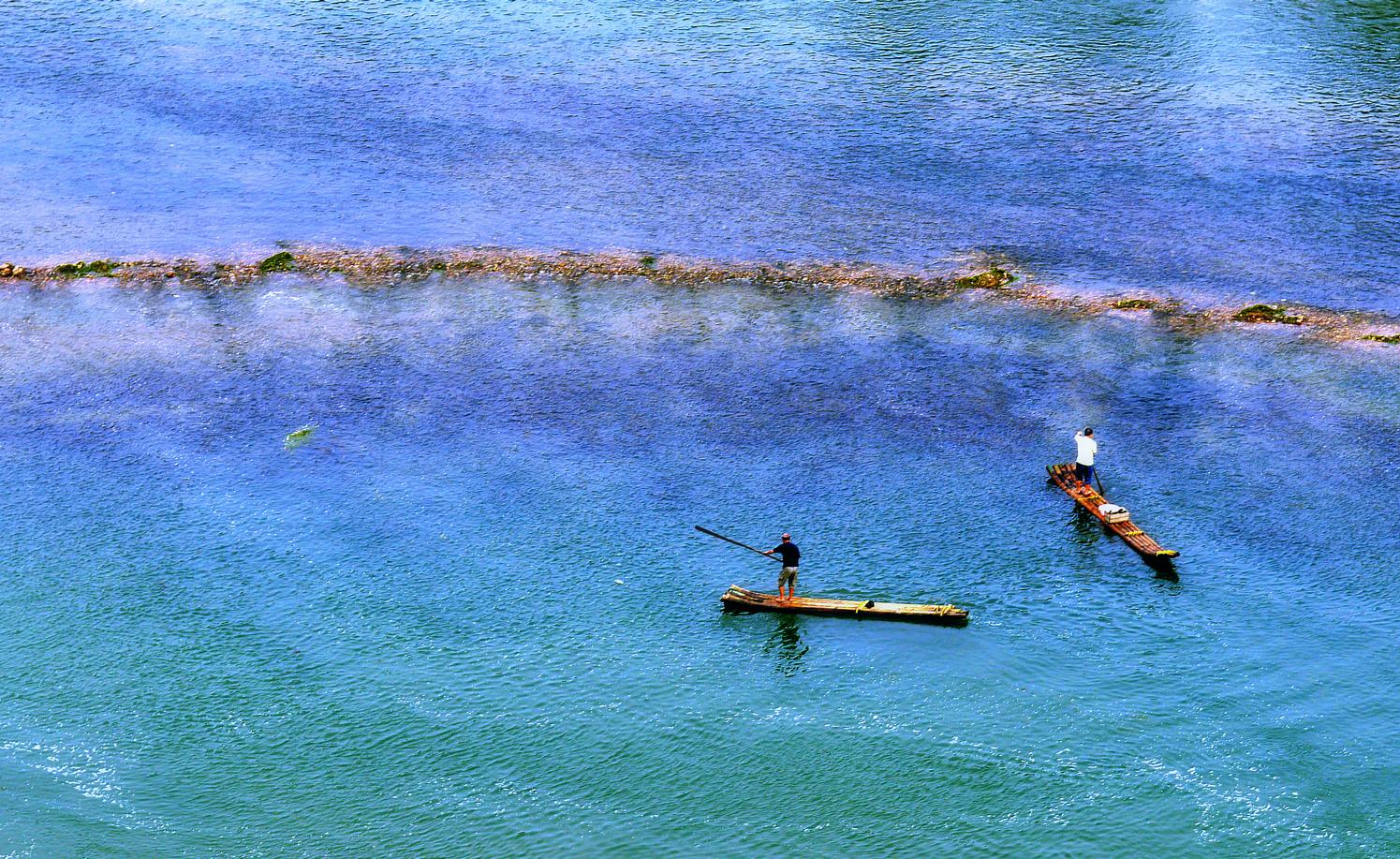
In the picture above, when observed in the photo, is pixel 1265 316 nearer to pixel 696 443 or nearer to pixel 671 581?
pixel 696 443

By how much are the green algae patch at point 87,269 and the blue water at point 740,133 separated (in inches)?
43.6

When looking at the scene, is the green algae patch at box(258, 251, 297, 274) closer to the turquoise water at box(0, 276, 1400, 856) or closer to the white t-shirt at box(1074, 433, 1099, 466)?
the turquoise water at box(0, 276, 1400, 856)

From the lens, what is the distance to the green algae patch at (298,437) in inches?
2047

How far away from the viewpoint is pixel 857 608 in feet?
135

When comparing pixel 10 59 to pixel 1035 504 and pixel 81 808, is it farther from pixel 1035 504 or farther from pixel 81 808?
pixel 1035 504

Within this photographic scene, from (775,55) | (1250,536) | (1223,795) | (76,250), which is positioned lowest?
(1223,795)

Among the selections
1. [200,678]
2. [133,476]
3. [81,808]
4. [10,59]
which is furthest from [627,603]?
[10,59]

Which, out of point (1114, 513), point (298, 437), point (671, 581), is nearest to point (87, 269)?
point (298, 437)

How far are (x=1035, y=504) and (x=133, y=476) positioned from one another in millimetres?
30547

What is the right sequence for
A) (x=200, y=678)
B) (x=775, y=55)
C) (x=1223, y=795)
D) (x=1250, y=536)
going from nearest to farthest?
(x=1223, y=795) → (x=200, y=678) → (x=1250, y=536) → (x=775, y=55)

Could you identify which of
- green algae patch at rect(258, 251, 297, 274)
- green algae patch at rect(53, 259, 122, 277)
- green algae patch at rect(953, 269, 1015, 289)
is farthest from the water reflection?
green algae patch at rect(53, 259, 122, 277)

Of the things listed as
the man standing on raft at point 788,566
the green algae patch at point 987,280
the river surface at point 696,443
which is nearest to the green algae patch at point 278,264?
the river surface at point 696,443

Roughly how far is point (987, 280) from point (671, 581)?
24.5 metres

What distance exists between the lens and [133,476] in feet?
165
